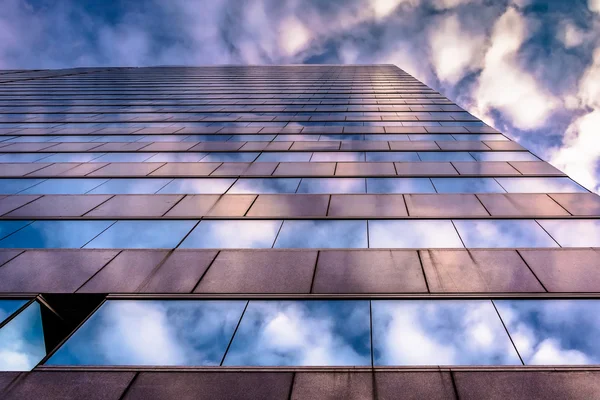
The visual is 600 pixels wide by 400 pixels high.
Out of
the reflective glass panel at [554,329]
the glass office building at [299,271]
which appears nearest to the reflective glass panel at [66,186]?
the glass office building at [299,271]

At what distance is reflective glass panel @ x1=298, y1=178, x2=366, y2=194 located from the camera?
13820 millimetres

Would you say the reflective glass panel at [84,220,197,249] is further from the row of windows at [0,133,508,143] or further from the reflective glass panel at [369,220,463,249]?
the row of windows at [0,133,508,143]

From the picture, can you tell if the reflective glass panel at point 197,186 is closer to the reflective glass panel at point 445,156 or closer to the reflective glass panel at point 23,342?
the reflective glass panel at point 23,342

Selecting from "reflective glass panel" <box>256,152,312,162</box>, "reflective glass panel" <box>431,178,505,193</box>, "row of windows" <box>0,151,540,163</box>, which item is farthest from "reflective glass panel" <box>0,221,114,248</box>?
"reflective glass panel" <box>431,178,505,193</box>

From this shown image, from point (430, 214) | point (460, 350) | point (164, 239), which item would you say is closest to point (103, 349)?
point (164, 239)

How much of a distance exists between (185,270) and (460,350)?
658cm

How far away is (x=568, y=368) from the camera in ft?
20.5

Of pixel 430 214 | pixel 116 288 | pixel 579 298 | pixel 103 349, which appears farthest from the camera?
pixel 430 214

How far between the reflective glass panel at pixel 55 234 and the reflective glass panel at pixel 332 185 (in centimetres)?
709

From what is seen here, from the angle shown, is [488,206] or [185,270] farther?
[488,206]

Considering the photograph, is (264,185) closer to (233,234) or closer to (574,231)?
(233,234)

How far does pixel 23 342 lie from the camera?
7.21 m

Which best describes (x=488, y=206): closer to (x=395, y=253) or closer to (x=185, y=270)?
(x=395, y=253)

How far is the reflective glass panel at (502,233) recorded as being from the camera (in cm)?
997
